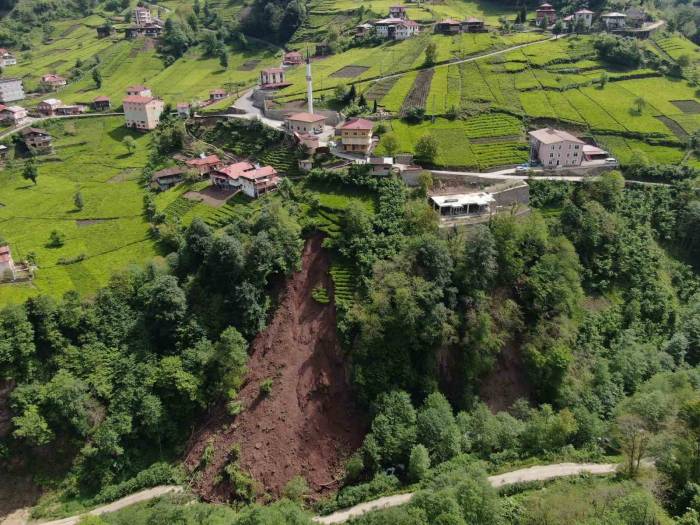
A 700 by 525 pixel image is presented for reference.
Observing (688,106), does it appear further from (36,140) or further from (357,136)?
(36,140)

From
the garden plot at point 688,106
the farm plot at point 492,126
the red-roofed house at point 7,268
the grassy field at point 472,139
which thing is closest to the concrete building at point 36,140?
the red-roofed house at point 7,268

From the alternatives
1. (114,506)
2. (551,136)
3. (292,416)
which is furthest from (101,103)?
(551,136)

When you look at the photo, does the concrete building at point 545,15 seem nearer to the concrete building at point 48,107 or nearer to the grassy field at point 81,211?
the grassy field at point 81,211

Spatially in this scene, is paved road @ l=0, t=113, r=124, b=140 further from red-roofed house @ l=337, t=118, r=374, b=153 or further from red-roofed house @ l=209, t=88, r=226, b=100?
red-roofed house @ l=337, t=118, r=374, b=153

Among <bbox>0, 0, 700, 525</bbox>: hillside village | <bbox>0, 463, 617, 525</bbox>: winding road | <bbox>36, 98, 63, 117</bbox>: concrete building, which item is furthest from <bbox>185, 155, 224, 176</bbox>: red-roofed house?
<bbox>36, 98, 63, 117</bbox>: concrete building

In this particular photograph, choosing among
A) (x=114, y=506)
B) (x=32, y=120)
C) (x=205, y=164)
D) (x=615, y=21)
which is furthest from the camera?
(x=615, y=21)
